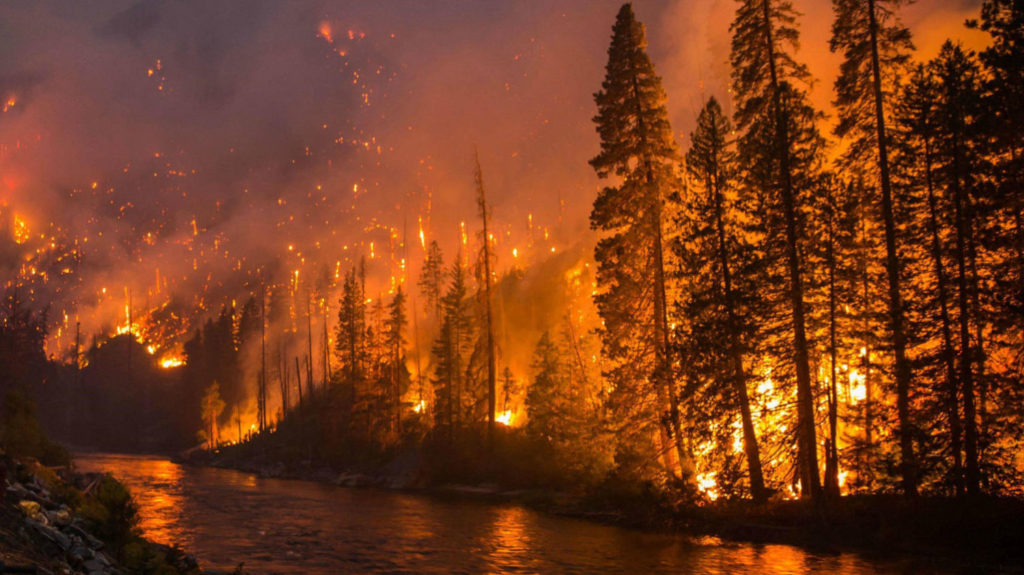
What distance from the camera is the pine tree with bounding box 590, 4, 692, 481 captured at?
26031mm

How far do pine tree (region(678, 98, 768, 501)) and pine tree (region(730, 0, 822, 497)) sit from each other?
1.08 m

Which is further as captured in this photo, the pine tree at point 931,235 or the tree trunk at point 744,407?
the tree trunk at point 744,407

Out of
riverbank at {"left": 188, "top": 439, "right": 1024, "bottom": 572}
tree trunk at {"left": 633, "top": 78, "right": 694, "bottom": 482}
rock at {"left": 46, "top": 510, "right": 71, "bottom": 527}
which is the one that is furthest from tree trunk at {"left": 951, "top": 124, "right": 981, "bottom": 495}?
rock at {"left": 46, "top": 510, "right": 71, "bottom": 527}

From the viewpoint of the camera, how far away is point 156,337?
514 feet

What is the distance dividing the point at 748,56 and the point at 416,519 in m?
26.3

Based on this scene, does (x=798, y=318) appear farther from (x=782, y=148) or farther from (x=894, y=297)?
(x=782, y=148)

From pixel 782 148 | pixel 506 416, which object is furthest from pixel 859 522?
pixel 506 416

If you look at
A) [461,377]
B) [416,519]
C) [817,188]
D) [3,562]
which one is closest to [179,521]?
[416,519]

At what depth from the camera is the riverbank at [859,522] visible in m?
16.5

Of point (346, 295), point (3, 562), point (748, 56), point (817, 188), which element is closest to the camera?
point (3, 562)

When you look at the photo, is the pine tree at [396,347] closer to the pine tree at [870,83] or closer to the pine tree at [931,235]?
the pine tree at [870,83]

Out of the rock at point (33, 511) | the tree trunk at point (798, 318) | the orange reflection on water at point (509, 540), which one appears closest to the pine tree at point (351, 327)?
the orange reflection on water at point (509, 540)

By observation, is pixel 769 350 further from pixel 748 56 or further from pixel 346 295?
pixel 346 295

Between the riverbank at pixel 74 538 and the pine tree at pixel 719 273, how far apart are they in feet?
60.5
